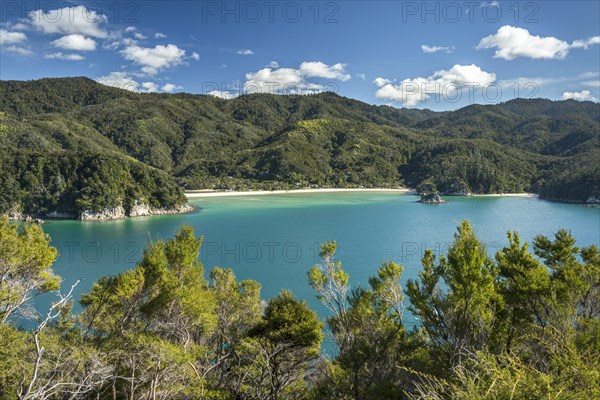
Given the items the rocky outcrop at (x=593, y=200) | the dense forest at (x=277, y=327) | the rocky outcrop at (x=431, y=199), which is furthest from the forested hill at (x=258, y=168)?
the dense forest at (x=277, y=327)

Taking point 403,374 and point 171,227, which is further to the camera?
point 171,227

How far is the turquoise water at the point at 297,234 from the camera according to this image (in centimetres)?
4244

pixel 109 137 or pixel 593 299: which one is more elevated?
pixel 109 137

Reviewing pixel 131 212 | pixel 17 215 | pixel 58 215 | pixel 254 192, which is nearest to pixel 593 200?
pixel 254 192

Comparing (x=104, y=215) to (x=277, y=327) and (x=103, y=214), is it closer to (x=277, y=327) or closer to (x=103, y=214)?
(x=103, y=214)

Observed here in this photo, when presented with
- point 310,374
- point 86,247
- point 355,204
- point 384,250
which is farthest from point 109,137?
point 310,374

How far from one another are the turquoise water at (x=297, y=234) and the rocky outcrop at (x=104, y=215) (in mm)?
4121

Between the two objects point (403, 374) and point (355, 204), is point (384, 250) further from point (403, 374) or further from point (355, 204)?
point (355, 204)

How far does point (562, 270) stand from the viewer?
52.3 ft

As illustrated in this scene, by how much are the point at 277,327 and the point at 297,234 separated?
167 ft

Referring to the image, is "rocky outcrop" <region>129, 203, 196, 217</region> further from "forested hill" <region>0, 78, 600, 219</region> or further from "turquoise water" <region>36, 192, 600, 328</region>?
"turquoise water" <region>36, 192, 600, 328</region>

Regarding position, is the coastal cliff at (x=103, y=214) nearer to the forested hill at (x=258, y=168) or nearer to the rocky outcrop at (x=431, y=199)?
the forested hill at (x=258, y=168)

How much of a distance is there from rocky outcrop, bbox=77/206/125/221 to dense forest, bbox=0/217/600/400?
75.6m

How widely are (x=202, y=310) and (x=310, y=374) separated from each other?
7161mm
